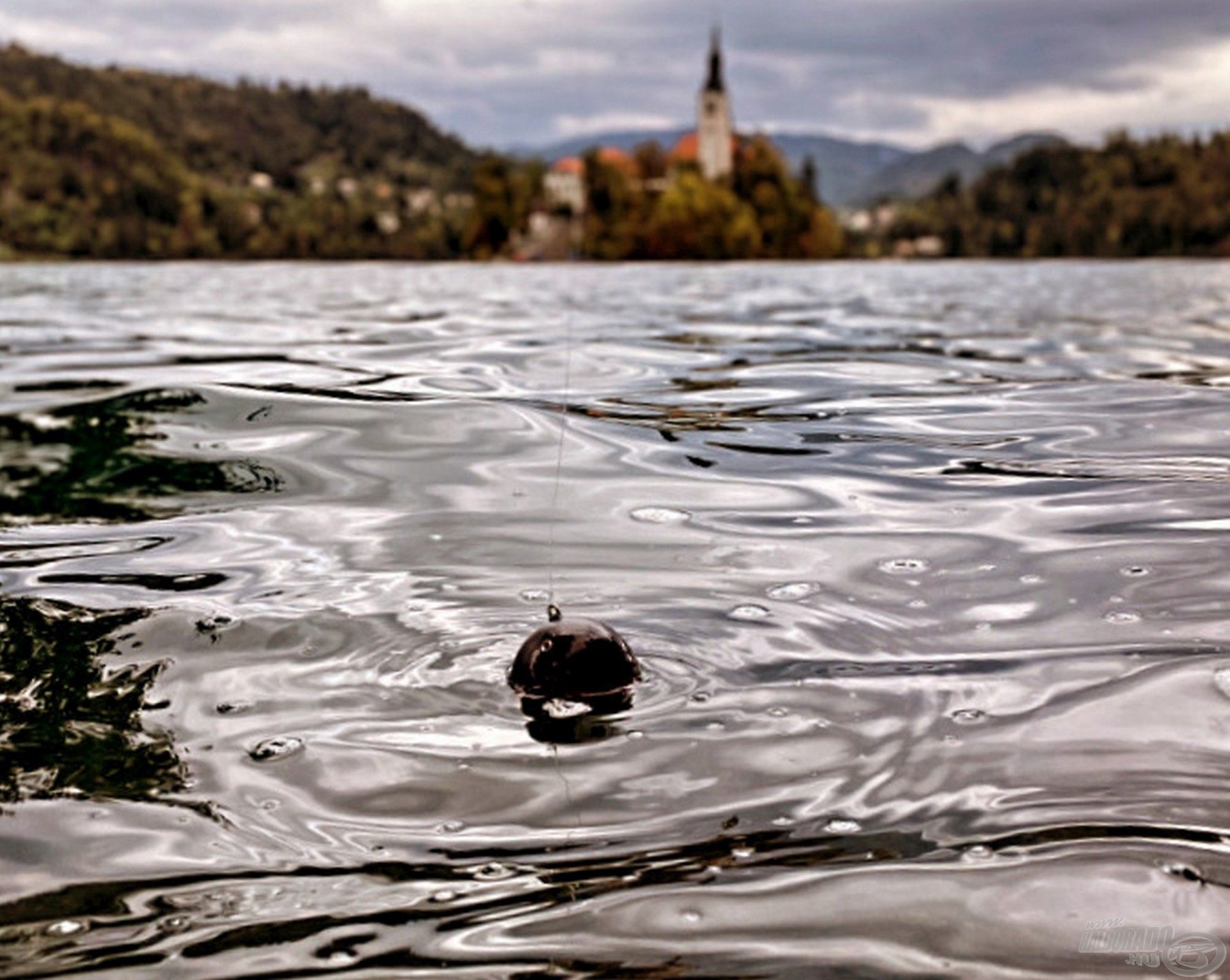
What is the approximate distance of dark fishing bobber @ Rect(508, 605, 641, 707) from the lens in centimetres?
311

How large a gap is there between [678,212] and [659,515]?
86.7 meters

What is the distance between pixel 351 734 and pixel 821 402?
5478mm

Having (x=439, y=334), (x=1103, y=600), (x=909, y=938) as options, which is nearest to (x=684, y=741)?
(x=909, y=938)

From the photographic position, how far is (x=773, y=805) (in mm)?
2553

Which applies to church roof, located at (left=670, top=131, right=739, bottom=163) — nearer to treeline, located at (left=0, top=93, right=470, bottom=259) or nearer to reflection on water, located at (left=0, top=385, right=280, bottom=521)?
treeline, located at (left=0, top=93, right=470, bottom=259)

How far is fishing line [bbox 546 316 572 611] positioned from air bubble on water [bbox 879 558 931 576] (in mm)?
1108

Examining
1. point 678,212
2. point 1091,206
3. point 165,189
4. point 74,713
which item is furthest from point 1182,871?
point 1091,206

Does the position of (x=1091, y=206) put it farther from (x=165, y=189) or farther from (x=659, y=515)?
(x=659, y=515)

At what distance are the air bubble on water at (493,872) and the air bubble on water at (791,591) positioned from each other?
177 centimetres

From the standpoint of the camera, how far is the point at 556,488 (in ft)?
A: 18.3

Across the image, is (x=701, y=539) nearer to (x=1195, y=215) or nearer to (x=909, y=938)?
(x=909, y=938)

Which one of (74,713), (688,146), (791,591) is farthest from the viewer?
(688,146)

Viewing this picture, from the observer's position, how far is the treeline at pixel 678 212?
8912cm

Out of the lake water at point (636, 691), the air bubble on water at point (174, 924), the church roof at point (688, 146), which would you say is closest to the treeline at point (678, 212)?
the church roof at point (688, 146)
